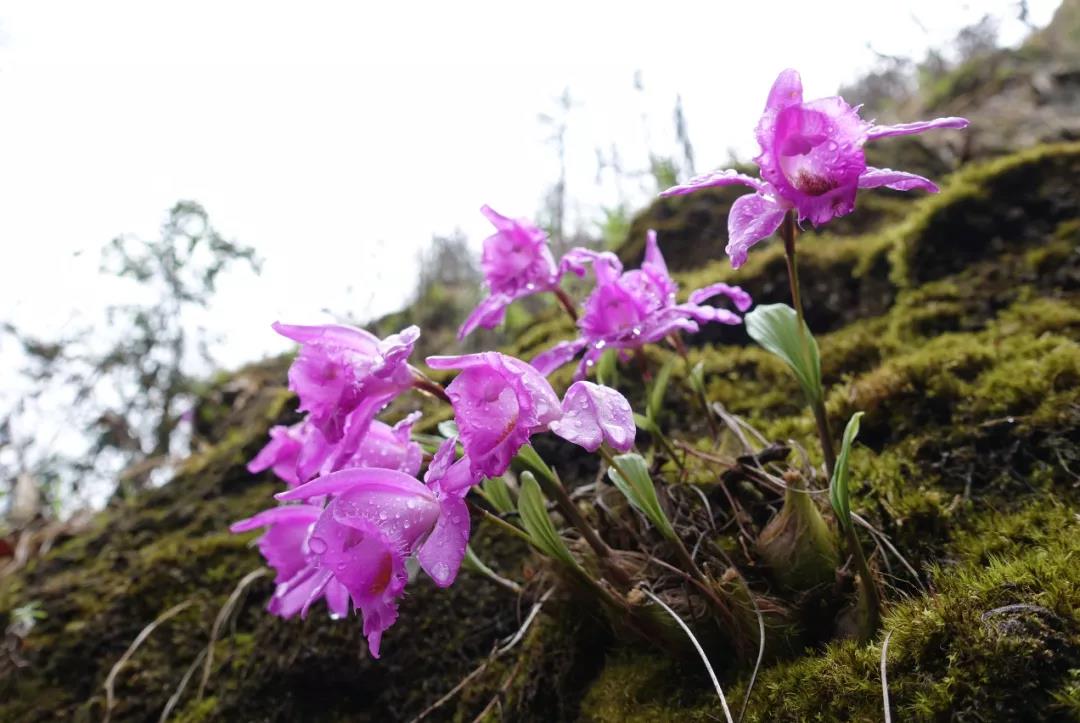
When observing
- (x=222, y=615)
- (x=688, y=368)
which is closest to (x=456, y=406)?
(x=688, y=368)

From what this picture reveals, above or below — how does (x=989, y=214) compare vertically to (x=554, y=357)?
below

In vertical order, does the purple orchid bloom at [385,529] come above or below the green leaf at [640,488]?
above

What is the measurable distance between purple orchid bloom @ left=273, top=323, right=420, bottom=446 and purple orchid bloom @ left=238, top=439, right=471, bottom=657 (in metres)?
0.13

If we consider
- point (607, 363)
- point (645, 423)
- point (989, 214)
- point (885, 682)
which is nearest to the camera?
point (885, 682)

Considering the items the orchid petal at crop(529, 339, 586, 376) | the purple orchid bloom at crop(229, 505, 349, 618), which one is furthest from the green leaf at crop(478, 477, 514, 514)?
the purple orchid bloom at crop(229, 505, 349, 618)

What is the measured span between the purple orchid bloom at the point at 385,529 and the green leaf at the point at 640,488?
319 mm

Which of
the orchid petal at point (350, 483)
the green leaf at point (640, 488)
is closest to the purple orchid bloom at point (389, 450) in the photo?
the orchid petal at point (350, 483)

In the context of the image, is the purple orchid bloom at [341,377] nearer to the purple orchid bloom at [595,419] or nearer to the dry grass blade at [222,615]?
the purple orchid bloom at [595,419]

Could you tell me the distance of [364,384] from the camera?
3.64 ft

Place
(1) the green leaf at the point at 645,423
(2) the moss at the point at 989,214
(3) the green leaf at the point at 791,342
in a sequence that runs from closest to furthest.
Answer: (3) the green leaf at the point at 791,342 → (1) the green leaf at the point at 645,423 → (2) the moss at the point at 989,214

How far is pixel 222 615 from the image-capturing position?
2102 mm

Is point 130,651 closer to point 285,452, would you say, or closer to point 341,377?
point 285,452

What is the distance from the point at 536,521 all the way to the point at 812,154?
30.1 inches

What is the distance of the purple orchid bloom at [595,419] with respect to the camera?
0.94 meters
